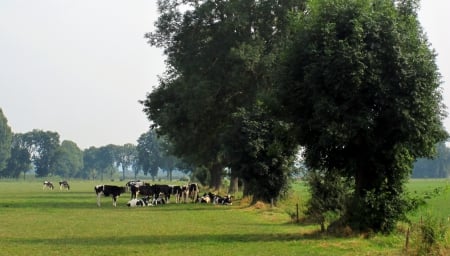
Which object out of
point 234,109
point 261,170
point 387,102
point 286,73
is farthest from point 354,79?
point 234,109

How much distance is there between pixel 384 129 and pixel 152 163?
175154 millimetres

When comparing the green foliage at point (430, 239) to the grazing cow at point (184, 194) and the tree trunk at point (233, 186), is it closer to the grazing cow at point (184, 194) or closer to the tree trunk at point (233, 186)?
the grazing cow at point (184, 194)

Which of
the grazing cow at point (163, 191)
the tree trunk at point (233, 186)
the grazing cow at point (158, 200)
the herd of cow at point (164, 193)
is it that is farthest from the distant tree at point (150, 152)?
the grazing cow at point (158, 200)

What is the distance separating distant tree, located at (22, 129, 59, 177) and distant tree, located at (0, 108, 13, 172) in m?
22.5

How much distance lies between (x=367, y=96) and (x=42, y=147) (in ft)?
596

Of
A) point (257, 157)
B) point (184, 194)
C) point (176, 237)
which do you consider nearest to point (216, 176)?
point (184, 194)

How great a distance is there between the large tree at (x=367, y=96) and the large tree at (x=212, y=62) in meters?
19.2

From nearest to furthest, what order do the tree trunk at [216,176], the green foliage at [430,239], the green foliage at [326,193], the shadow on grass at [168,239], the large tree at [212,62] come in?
the green foliage at [430,239], the shadow on grass at [168,239], the green foliage at [326,193], the large tree at [212,62], the tree trunk at [216,176]

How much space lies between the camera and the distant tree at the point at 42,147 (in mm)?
189500

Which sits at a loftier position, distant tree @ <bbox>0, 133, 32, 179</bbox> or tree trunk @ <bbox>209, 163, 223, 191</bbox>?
distant tree @ <bbox>0, 133, 32, 179</bbox>

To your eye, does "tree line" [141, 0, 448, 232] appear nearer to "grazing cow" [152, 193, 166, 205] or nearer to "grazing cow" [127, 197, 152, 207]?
"grazing cow" [127, 197, 152, 207]

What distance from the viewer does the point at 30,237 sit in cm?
2245

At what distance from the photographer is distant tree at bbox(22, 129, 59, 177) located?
18950cm

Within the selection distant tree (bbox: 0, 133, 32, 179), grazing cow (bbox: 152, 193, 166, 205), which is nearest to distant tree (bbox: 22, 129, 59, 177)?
distant tree (bbox: 0, 133, 32, 179)
